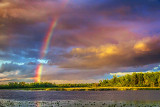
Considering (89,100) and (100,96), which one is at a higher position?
(89,100)

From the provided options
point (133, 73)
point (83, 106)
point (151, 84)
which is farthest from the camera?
point (133, 73)

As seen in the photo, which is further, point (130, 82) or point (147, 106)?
point (130, 82)

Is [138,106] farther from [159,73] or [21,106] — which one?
[159,73]

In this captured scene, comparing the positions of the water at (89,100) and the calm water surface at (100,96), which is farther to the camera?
the calm water surface at (100,96)

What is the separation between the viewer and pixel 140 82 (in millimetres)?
192625

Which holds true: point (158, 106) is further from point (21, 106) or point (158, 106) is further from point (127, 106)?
point (21, 106)

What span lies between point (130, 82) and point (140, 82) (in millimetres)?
10470

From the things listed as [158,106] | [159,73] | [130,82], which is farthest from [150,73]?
[158,106]

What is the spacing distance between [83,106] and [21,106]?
1531 centimetres

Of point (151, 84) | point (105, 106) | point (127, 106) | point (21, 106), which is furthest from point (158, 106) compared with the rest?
point (151, 84)

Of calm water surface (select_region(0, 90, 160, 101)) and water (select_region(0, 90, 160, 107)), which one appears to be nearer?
water (select_region(0, 90, 160, 107))

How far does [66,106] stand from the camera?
47.9 metres

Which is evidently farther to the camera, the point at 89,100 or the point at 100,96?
the point at 100,96

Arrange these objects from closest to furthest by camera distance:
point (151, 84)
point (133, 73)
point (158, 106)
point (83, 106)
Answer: point (158, 106) < point (83, 106) < point (151, 84) < point (133, 73)
